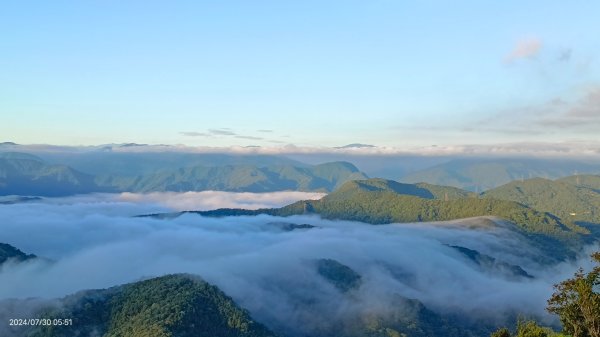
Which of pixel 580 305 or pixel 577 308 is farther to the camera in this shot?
pixel 577 308

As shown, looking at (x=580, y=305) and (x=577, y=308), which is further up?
(x=580, y=305)

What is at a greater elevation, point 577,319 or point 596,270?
point 596,270

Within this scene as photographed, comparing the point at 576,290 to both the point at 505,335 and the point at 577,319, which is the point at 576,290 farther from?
the point at 505,335

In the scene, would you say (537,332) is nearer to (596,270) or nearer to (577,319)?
(577,319)

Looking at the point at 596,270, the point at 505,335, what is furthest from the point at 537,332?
the point at 596,270
